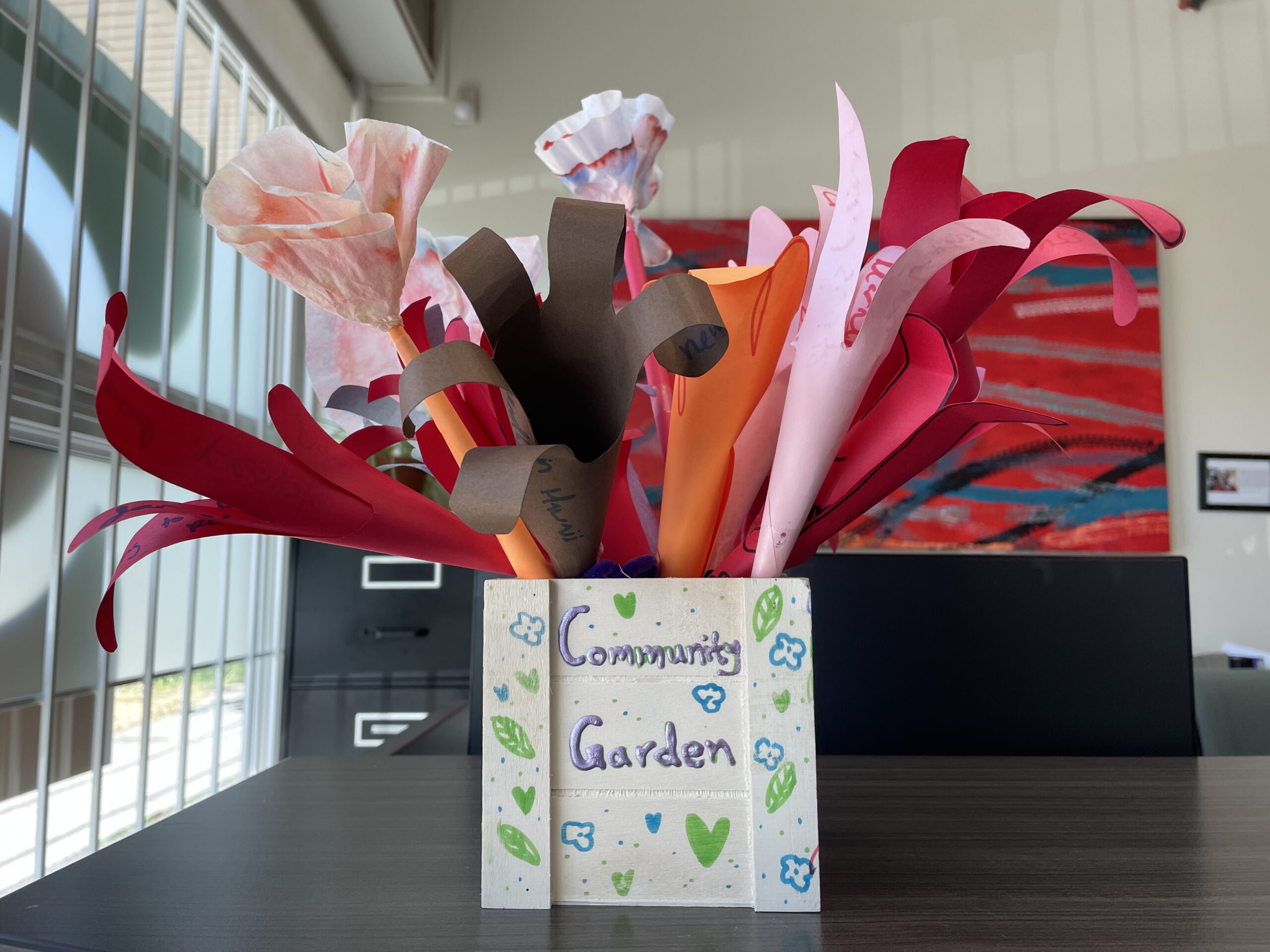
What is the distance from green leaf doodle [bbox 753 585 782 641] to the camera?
1.31ft

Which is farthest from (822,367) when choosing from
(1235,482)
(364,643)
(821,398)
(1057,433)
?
(1235,482)

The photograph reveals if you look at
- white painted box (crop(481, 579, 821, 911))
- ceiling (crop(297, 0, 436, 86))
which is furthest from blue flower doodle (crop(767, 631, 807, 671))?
ceiling (crop(297, 0, 436, 86))

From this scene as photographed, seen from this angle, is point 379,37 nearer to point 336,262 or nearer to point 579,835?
point 336,262

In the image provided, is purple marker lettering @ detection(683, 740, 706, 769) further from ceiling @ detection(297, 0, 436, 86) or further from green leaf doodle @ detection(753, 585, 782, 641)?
ceiling @ detection(297, 0, 436, 86)

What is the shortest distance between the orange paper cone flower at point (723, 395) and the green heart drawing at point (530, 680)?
0.28 feet

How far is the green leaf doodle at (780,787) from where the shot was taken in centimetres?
39

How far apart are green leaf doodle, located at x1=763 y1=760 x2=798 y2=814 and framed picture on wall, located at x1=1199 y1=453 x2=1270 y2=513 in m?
3.51

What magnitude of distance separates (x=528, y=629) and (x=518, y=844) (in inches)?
3.8

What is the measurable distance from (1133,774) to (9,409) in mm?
1543

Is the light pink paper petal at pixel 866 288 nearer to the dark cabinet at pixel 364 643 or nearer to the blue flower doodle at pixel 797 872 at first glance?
the blue flower doodle at pixel 797 872

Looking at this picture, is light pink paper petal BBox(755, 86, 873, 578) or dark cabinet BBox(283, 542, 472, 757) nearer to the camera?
light pink paper petal BBox(755, 86, 873, 578)

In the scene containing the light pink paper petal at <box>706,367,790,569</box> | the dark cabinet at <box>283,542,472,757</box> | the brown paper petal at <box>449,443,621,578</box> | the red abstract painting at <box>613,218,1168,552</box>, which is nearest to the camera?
the brown paper petal at <box>449,443,621,578</box>

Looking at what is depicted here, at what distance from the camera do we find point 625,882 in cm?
40

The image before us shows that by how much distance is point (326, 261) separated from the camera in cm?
37
